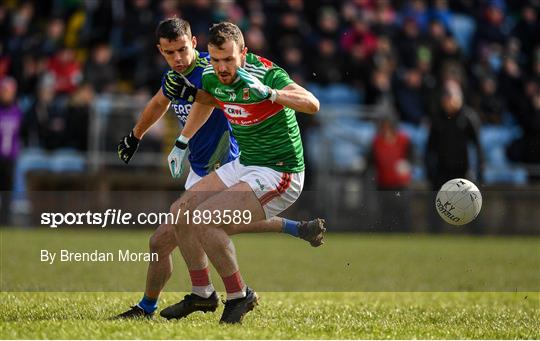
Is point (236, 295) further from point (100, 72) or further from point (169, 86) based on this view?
point (100, 72)

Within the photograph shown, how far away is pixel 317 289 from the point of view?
38.0 ft

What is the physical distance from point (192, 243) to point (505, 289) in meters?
4.53

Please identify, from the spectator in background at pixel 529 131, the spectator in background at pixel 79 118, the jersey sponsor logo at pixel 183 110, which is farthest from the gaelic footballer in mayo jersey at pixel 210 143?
the spectator in background at pixel 529 131

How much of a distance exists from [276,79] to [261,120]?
365mm

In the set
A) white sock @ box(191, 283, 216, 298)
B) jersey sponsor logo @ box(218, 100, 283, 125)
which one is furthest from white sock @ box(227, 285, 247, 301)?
jersey sponsor logo @ box(218, 100, 283, 125)

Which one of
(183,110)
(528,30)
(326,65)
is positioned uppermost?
(183,110)

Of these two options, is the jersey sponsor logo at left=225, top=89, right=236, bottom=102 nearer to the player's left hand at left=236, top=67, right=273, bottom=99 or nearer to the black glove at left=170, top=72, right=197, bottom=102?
the black glove at left=170, top=72, right=197, bottom=102

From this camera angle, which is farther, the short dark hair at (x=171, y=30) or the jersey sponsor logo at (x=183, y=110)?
the jersey sponsor logo at (x=183, y=110)

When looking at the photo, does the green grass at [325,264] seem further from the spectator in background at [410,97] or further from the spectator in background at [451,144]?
the spectator in background at [410,97]

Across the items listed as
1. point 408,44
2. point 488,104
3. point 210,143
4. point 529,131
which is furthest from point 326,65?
point 210,143

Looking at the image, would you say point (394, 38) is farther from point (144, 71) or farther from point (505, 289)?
point (505, 289)

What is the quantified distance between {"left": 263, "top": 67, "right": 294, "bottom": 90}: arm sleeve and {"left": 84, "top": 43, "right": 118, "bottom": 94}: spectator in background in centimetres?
1127

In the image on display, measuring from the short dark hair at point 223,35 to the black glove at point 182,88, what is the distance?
480 millimetres

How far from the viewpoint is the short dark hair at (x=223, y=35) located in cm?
817
